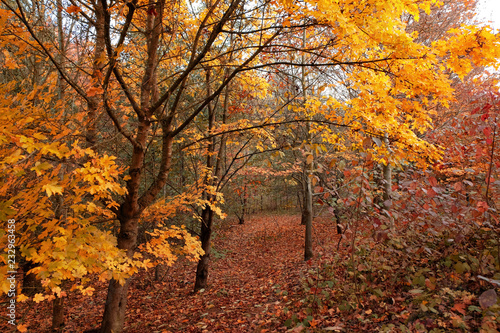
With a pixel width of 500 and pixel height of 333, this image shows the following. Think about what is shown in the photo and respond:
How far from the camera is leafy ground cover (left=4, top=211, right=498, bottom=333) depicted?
304 centimetres

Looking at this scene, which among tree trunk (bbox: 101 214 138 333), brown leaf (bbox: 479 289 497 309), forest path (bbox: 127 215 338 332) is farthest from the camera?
forest path (bbox: 127 215 338 332)

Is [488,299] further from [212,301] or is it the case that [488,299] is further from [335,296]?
[212,301]

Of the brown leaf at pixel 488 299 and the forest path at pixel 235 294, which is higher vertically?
the brown leaf at pixel 488 299

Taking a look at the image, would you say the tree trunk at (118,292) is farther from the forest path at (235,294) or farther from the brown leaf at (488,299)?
the brown leaf at (488,299)

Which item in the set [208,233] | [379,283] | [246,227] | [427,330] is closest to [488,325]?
[427,330]

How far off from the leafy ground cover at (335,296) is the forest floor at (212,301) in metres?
0.03

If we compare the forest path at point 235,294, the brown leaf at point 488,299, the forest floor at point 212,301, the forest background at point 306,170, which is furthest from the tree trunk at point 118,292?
the brown leaf at point 488,299

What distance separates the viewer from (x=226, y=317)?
510cm

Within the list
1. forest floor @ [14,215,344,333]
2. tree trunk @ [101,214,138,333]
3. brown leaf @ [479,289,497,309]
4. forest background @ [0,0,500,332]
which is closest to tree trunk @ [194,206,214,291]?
forest floor @ [14,215,344,333]

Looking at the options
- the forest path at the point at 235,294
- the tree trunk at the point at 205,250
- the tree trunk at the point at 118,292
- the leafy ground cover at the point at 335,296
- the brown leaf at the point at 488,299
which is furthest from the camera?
the tree trunk at the point at 205,250

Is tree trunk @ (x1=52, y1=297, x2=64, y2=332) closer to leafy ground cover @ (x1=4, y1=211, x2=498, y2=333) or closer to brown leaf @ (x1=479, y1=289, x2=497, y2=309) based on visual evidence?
leafy ground cover @ (x1=4, y1=211, x2=498, y2=333)

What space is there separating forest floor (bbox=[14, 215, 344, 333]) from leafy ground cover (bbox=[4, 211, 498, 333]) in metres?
0.03

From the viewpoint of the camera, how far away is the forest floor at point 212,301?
488cm

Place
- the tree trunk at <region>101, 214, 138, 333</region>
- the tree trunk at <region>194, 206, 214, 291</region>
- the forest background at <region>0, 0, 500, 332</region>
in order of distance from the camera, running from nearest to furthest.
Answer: the forest background at <region>0, 0, 500, 332</region>, the tree trunk at <region>101, 214, 138, 333</region>, the tree trunk at <region>194, 206, 214, 291</region>
